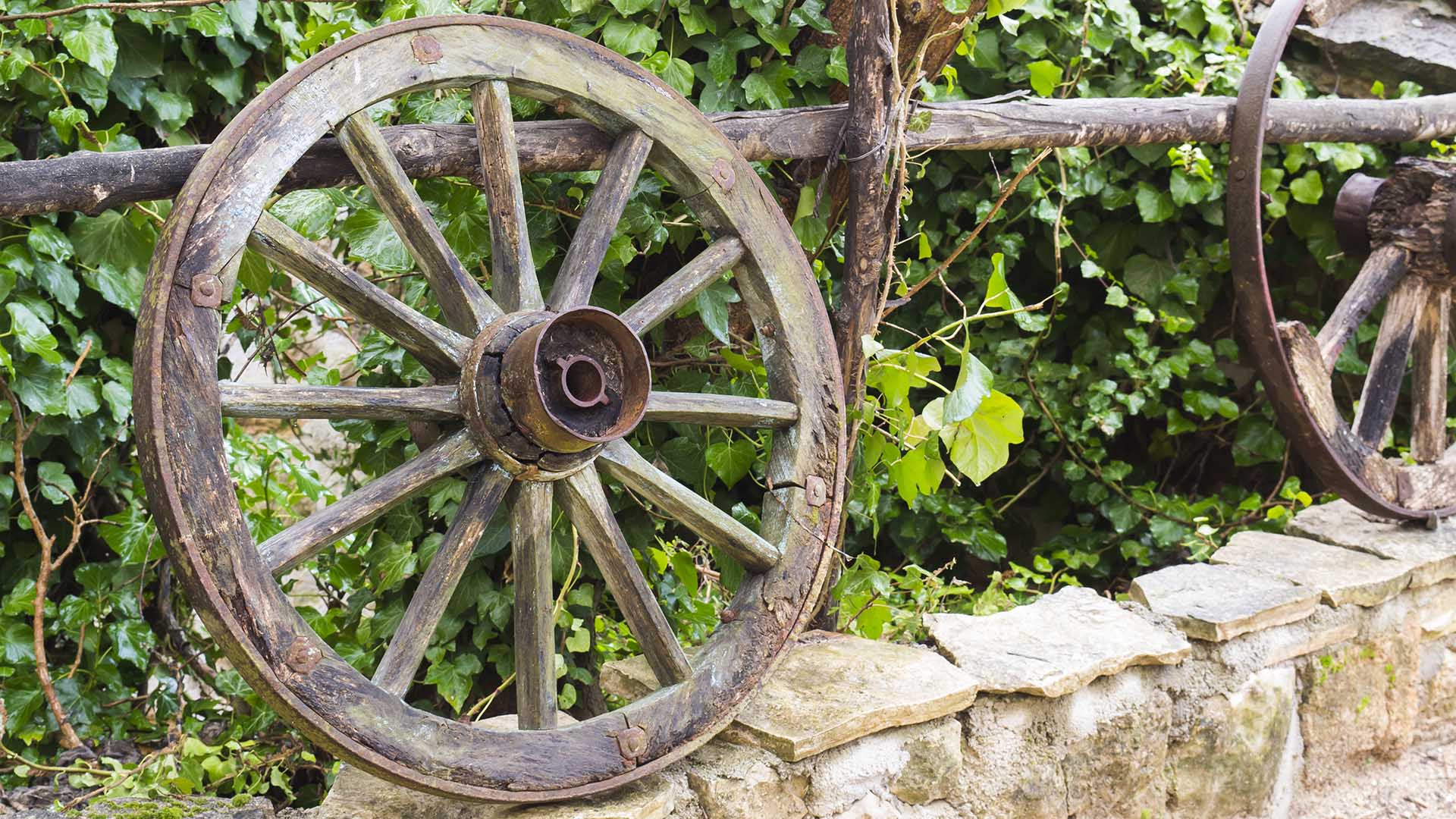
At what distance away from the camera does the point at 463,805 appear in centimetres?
166

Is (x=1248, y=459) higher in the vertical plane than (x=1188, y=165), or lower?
lower

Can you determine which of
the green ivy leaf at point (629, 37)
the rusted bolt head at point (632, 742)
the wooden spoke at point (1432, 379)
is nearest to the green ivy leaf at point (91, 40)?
the green ivy leaf at point (629, 37)

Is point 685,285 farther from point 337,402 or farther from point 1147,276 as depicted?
point 1147,276

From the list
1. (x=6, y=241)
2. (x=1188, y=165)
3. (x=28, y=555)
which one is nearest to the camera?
(x=6, y=241)

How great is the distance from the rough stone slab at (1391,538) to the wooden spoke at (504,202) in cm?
228

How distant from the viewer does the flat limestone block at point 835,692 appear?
1.85 meters

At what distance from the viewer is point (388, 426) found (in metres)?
2.13

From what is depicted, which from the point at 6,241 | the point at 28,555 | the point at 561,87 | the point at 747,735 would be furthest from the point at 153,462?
the point at 28,555

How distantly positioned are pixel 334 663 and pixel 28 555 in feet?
5.69

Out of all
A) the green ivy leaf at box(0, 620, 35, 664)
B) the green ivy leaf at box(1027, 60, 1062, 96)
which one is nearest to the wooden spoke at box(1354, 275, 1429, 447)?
the green ivy leaf at box(1027, 60, 1062, 96)

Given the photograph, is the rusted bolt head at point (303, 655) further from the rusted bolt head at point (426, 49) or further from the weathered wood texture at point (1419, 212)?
the weathered wood texture at point (1419, 212)

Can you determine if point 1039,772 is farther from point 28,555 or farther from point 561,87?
point 28,555

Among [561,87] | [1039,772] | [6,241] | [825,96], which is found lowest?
[1039,772]

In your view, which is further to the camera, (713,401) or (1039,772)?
(1039,772)
